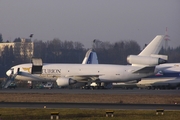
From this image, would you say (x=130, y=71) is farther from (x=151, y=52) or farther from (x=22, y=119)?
(x=22, y=119)

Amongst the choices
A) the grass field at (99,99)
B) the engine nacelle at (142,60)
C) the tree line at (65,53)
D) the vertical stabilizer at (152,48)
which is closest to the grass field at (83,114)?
the grass field at (99,99)

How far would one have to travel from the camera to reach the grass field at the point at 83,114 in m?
34.0

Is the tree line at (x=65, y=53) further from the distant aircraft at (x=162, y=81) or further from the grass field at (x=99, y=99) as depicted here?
the grass field at (x=99, y=99)

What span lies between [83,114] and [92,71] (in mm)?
51668

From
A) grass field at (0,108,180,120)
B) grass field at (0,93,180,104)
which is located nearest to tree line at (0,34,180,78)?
grass field at (0,93,180,104)

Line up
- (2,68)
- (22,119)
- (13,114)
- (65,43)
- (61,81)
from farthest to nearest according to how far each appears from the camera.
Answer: (65,43), (2,68), (61,81), (13,114), (22,119)

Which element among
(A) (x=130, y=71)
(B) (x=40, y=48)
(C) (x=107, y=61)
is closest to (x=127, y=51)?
(C) (x=107, y=61)

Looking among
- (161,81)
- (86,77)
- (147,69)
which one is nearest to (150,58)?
(147,69)

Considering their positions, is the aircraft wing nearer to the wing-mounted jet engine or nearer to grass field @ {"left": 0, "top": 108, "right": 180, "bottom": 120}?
the wing-mounted jet engine

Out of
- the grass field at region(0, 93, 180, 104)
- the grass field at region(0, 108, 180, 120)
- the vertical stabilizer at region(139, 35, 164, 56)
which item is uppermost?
the vertical stabilizer at region(139, 35, 164, 56)

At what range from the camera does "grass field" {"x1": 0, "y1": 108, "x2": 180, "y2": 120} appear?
34.0m

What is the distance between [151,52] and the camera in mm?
87438

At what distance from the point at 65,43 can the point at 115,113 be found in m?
153

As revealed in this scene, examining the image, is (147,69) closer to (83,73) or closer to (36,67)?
(83,73)
